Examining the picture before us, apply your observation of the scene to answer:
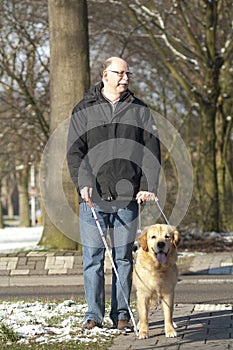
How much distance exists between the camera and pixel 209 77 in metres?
22.8

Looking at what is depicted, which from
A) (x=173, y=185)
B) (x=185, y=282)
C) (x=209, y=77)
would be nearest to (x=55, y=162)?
(x=185, y=282)

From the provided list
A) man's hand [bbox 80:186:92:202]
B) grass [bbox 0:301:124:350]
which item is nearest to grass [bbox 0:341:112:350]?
grass [bbox 0:301:124:350]

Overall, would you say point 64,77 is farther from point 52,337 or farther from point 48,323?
point 52,337

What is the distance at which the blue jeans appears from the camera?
7.72m

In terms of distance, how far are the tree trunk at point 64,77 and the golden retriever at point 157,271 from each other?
26.8 feet

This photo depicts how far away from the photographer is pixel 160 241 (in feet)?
23.4

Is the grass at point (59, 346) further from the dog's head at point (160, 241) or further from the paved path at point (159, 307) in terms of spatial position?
the dog's head at point (160, 241)

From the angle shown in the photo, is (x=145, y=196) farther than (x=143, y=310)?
Yes

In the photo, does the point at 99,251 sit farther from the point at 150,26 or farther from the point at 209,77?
the point at 150,26

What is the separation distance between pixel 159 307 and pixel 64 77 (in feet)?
23.5

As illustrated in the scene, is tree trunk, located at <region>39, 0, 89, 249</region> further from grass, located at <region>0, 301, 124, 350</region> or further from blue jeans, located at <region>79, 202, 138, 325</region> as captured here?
blue jeans, located at <region>79, 202, 138, 325</region>

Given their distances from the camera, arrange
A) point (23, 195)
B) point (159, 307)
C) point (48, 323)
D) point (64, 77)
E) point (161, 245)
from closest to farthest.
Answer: point (161, 245) → point (48, 323) → point (159, 307) → point (64, 77) → point (23, 195)

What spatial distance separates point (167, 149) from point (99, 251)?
808 inches

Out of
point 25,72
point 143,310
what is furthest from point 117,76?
point 25,72
